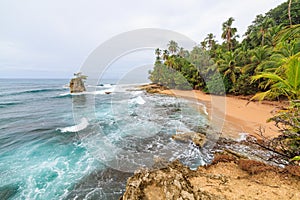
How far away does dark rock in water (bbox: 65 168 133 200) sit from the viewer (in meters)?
3.90

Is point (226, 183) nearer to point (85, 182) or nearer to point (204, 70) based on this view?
point (85, 182)

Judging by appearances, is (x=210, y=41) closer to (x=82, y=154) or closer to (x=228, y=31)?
(x=228, y=31)

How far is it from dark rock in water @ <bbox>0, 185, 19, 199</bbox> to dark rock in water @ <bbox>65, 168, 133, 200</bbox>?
1764 mm

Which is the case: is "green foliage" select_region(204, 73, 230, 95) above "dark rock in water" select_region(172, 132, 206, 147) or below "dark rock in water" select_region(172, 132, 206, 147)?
above

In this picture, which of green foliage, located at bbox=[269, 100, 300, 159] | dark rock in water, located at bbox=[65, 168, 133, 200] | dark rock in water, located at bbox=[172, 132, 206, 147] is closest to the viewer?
green foliage, located at bbox=[269, 100, 300, 159]

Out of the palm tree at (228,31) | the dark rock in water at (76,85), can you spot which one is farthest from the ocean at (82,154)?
the palm tree at (228,31)

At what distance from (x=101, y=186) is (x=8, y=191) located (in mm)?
2865

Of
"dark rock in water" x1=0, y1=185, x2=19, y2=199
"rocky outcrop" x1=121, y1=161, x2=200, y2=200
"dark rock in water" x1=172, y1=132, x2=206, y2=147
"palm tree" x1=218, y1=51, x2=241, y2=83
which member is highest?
"palm tree" x1=218, y1=51, x2=241, y2=83

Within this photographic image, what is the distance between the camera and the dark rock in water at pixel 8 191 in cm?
399

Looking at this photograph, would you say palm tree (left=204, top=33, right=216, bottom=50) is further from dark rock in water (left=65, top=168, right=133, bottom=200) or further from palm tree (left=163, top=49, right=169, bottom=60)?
dark rock in water (left=65, top=168, right=133, bottom=200)

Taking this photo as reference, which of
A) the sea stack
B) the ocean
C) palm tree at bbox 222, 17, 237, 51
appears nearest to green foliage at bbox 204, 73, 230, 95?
palm tree at bbox 222, 17, 237, 51

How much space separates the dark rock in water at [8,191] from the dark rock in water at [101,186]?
176cm

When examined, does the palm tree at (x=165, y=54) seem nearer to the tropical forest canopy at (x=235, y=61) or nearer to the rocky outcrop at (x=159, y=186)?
the tropical forest canopy at (x=235, y=61)

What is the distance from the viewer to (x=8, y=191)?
13.6 feet
